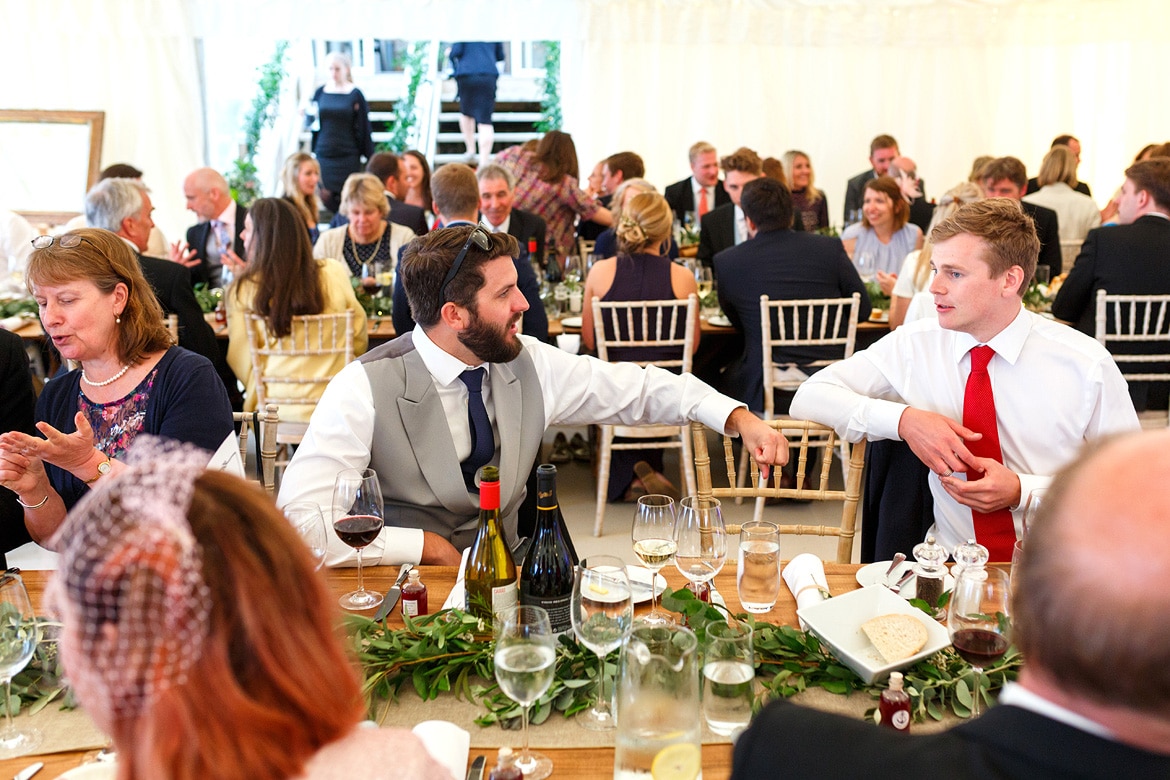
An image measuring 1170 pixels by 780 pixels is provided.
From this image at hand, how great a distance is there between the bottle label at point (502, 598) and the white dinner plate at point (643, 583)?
0.24 meters

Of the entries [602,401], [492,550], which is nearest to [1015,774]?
[492,550]

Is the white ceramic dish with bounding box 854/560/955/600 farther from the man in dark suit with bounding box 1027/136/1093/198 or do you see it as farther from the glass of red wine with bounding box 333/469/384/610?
the man in dark suit with bounding box 1027/136/1093/198

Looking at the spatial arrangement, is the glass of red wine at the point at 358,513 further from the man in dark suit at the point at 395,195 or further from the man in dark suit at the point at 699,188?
the man in dark suit at the point at 699,188

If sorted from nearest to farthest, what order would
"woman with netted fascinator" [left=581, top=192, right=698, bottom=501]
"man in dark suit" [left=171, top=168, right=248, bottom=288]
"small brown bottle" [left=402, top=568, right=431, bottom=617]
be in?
"small brown bottle" [left=402, top=568, right=431, bottom=617], "woman with netted fascinator" [left=581, top=192, right=698, bottom=501], "man in dark suit" [left=171, top=168, right=248, bottom=288]

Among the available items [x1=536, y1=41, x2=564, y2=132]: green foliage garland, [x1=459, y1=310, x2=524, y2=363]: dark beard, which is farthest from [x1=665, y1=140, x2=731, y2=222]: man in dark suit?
[x1=459, y1=310, x2=524, y2=363]: dark beard

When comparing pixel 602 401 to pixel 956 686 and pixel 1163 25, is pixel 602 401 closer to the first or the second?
pixel 956 686

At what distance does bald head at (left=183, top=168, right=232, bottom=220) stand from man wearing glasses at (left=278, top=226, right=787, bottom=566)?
3.82m

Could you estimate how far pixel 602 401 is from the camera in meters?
2.58

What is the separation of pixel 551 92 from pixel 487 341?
7.61m

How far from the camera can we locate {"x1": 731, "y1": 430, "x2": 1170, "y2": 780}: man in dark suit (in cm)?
76

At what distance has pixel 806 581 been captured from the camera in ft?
5.95

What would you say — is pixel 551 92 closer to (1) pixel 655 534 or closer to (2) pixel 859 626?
(1) pixel 655 534

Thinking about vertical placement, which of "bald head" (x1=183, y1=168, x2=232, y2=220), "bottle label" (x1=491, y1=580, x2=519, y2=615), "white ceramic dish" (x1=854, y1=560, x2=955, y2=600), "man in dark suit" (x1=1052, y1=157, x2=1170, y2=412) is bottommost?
"white ceramic dish" (x1=854, y1=560, x2=955, y2=600)

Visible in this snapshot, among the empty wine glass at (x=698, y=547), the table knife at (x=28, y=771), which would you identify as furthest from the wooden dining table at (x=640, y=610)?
the empty wine glass at (x=698, y=547)
